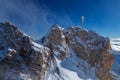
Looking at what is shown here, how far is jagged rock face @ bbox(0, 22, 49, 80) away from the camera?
55194 millimetres

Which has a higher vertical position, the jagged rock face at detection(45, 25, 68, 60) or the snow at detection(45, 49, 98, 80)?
the jagged rock face at detection(45, 25, 68, 60)

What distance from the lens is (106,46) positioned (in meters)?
79.4

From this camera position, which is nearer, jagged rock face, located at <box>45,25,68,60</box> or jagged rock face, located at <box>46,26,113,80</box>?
jagged rock face, located at <box>45,25,68,60</box>

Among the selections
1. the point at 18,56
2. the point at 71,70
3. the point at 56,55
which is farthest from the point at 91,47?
the point at 18,56

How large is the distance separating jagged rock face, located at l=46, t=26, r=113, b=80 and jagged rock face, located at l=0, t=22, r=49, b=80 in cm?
1536

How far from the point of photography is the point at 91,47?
7850 cm

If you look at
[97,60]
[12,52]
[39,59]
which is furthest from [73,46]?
[12,52]

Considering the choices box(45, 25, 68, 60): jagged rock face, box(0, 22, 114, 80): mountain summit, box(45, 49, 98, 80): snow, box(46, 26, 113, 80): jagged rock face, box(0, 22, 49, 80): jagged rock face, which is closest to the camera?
box(0, 22, 49, 80): jagged rock face

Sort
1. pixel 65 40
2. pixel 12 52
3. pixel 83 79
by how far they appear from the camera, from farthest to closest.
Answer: pixel 65 40, pixel 83 79, pixel 12 52

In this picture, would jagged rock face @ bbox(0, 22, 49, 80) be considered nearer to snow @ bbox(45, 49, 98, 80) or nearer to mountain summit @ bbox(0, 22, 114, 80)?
mountain summit @ bbox(0, 22, 114, 80)

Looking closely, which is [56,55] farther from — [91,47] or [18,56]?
[91,47]

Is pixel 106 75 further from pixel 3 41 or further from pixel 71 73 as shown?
pixel 3 41

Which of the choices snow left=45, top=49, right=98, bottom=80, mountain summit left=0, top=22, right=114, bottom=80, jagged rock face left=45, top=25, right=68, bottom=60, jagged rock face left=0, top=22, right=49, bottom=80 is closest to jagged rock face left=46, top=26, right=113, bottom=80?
mountain summit left=0, top=22, right=114, bottom=80

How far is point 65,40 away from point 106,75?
63.3ft
